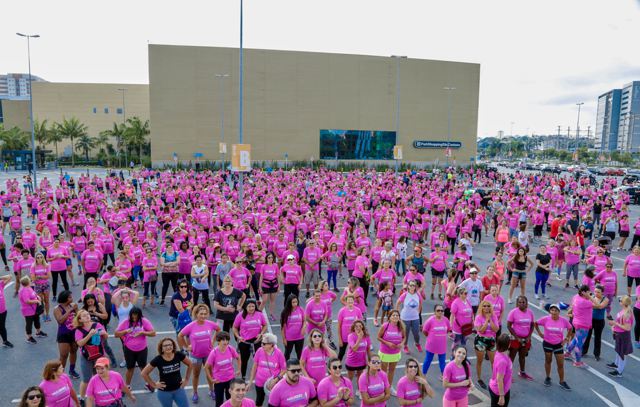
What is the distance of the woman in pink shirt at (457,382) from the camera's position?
5.51 meters

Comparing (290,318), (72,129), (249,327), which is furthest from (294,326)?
(72,129)

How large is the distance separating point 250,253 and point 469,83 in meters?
60.7

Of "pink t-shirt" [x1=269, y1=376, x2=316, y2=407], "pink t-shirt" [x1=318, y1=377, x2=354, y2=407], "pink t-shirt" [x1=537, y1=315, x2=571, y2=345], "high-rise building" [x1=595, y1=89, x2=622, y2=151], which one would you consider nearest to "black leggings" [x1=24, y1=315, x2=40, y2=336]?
"pink t-shirt" [x1=269, y1=376, x2=316, y2=407]

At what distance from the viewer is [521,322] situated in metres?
7.26

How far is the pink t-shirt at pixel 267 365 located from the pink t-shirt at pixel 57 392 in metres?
2.17

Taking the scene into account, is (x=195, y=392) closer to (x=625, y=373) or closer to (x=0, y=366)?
(x=0, y=366)

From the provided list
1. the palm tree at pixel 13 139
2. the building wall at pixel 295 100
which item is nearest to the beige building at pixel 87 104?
the palm tree at pixel 13 139

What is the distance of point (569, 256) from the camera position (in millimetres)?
12266

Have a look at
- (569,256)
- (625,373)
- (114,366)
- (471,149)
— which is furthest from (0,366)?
(471,149)

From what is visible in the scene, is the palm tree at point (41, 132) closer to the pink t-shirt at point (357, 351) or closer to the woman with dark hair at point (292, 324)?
the woman with dark hair at point (292, 324)

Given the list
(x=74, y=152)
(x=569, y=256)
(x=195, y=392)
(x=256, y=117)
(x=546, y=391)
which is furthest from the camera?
(x=74, y=152)

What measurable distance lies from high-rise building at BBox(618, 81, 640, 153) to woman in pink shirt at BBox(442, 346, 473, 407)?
185 metres

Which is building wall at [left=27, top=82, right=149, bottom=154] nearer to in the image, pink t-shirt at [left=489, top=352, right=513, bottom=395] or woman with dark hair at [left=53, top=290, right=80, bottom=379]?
woman with dark hair at [left=53, top=290, right=80, bottom=379]

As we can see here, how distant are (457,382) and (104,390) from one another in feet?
13.7
